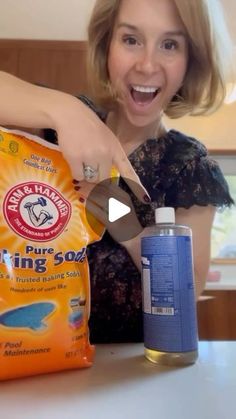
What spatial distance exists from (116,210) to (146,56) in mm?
272

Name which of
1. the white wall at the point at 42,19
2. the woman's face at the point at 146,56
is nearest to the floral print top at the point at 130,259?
the woman's face at the point at 146,56

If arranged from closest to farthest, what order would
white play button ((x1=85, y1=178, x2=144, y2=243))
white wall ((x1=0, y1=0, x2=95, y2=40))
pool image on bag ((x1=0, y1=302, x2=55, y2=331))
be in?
pool image on bag ((x1=0, y1=302, x2=55, y2=331)), white play button ((x1=85, y1=178, x2=144, y2=243)), white wall ((x1=0, y1=0, x2=95, y2=40))

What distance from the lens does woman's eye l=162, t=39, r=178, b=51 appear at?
0.69 meters

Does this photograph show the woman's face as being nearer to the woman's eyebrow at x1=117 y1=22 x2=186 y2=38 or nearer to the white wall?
the woman's eyebrow at x1=117 y1=22 x2=186 y2=38

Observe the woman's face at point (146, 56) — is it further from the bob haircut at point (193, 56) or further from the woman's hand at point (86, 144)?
the woman's hand at point (86, 144)

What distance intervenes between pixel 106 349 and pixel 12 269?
0.21 meters

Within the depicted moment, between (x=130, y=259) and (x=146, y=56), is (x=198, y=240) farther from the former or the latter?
(x=146, y=56)

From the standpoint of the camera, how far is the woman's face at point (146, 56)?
0.67m

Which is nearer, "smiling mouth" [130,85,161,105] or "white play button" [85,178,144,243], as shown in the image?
"white play button" [85,178,144,243]

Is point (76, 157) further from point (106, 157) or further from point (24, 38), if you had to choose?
point (24, 38)

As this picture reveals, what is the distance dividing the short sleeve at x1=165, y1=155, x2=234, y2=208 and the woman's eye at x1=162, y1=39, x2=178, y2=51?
199mm

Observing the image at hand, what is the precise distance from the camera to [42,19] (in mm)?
1978

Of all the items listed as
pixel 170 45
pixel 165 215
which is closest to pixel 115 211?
pixel 165 215

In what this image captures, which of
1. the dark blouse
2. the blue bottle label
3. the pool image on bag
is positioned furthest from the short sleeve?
the pool image on bag
